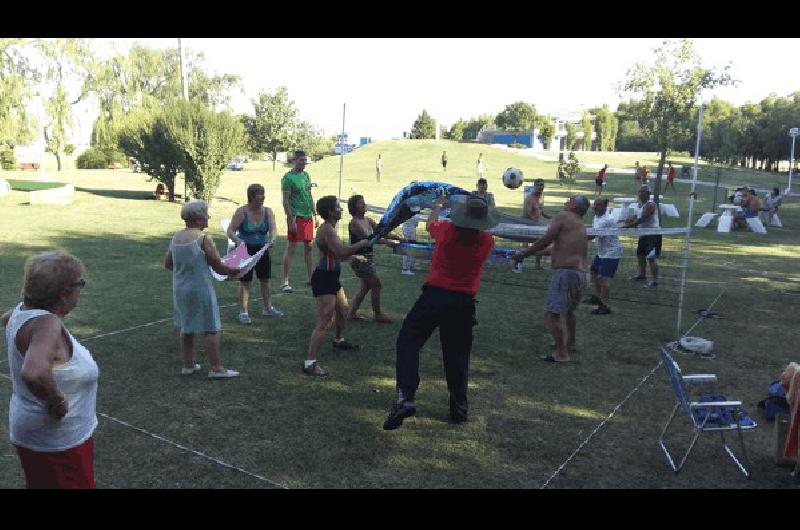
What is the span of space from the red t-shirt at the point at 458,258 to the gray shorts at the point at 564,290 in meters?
1.83

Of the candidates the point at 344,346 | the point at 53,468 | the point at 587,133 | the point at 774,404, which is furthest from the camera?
the point at 587,133

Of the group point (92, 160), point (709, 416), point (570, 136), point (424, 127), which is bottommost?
point (709, 416)

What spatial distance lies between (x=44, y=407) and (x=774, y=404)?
561 centimetres

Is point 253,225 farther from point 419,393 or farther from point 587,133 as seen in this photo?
point 587,133

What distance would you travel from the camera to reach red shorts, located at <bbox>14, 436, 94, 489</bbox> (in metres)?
2.61

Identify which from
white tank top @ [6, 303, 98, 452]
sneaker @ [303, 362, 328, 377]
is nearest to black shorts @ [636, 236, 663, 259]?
sneaker @ [303, 362, 328, 377]

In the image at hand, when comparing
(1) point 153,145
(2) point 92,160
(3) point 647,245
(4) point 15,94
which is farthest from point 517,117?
(3) point 647,245

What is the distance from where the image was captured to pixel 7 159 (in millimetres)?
38469

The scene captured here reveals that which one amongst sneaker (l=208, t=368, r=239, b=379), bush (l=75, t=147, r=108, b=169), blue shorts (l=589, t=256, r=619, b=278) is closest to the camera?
sneaker (l=208, t=368, r=239, b=379)

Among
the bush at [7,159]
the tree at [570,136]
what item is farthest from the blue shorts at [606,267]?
the tree at [570,136]

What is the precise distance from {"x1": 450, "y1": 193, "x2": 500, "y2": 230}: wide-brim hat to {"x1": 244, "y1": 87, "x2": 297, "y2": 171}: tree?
5507 centimetres

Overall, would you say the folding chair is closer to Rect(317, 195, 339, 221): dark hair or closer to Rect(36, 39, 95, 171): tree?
Rect(317, 195, 339, 221): dark hair

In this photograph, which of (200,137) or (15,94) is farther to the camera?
(15,94)
